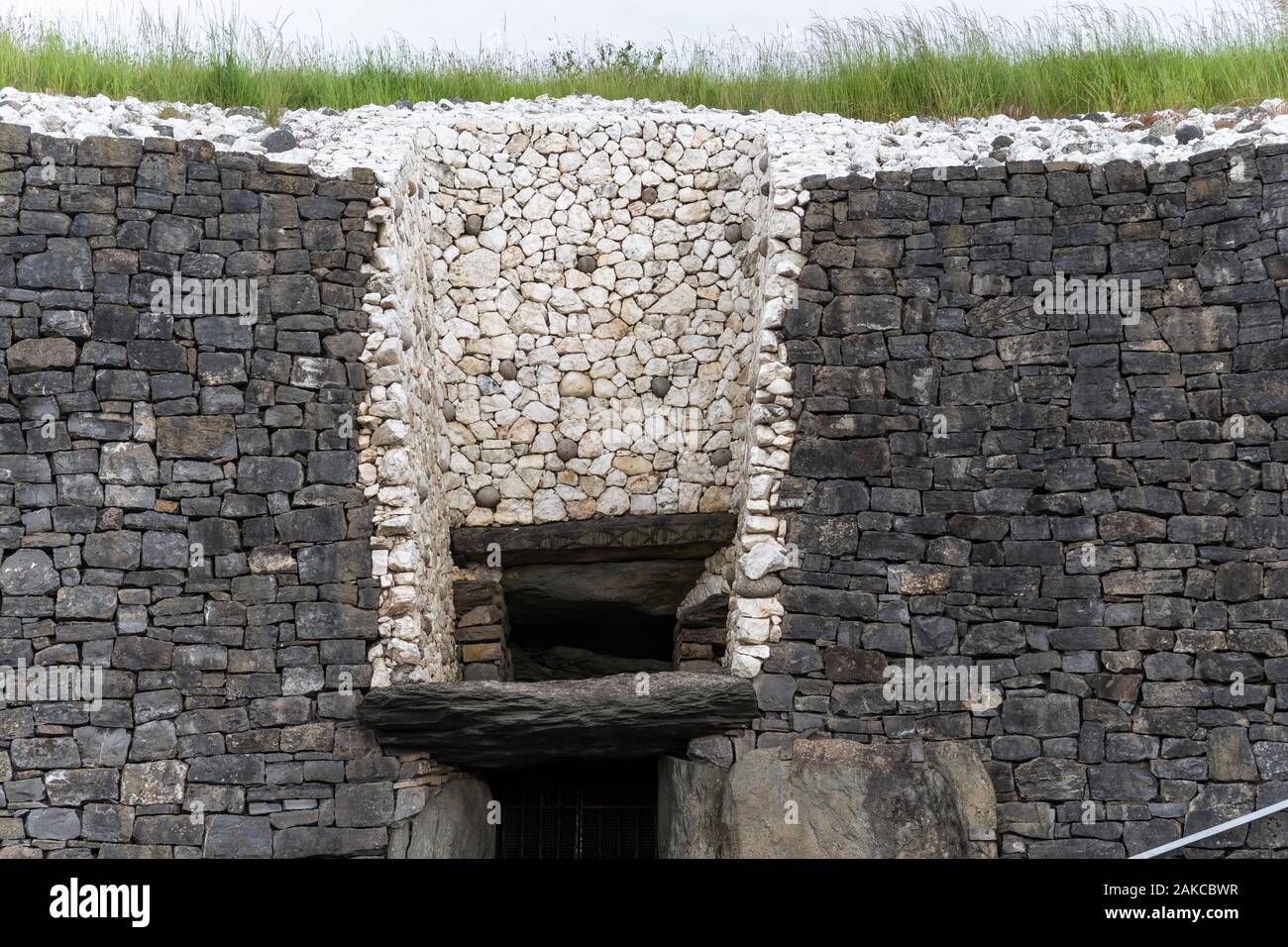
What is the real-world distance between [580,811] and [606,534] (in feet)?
6.43

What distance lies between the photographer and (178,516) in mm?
7863

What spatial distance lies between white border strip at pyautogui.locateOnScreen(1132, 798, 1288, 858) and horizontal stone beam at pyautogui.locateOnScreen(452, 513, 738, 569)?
330 cm

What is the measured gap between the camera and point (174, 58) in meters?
10.6

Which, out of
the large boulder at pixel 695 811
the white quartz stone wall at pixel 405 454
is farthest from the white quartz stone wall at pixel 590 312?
the large boulder at pixel 695 811

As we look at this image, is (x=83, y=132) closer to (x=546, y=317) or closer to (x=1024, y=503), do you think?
(x=546, y=317)

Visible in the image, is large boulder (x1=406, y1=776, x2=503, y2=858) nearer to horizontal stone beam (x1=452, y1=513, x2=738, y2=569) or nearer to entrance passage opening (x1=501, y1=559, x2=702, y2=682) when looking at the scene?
entrance passage opening (x1=501, y1=559, x2=702, y2=682)

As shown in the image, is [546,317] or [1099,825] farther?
[546,317]

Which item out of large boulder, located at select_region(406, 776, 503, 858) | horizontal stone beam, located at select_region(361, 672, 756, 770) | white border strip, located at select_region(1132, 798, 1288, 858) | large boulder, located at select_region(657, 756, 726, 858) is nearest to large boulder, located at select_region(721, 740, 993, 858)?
large boulder, located at select_region(657, 756, 726, 858)

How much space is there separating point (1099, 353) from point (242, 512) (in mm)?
5278

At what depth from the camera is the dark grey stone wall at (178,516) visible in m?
7.54

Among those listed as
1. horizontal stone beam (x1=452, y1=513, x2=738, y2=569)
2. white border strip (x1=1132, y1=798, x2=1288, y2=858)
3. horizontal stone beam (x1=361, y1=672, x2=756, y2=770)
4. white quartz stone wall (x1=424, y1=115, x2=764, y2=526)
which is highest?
white quartz stone wall (x1=424, y1=115, x2=764, y2=526)

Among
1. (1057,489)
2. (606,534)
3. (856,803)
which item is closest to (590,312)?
(606,534)

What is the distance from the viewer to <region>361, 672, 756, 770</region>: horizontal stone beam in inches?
306

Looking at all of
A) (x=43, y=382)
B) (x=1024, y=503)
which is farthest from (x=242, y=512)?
(x=1024, y=503)
